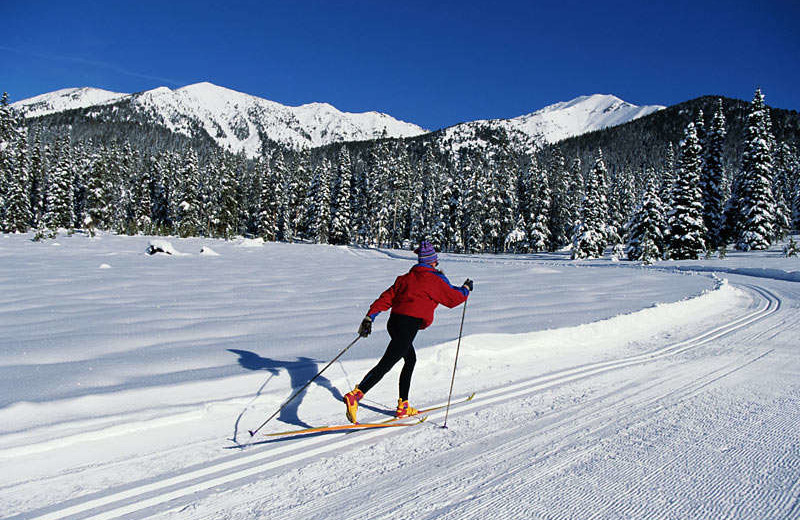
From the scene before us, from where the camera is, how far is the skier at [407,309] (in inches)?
179

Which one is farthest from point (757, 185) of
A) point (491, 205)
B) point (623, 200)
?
point (623, 200)

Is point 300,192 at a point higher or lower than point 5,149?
lower

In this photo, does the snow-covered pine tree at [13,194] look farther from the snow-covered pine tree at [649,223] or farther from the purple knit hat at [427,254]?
the snow-covered pine tree at [649,223]

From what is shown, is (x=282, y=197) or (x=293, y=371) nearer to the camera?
(x=293, y=371)

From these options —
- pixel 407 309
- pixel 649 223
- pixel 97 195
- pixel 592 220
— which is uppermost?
pixel 97 195

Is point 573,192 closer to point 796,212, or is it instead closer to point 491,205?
point 491,205

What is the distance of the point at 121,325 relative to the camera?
24.7 ft

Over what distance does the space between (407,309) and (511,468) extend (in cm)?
174

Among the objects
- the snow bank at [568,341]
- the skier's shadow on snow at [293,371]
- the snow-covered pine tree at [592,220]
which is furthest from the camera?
the snow-covered pine tree at [592,220]

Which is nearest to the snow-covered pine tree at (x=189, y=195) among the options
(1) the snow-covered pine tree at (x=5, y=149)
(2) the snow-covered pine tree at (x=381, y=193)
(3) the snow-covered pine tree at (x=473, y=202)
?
(1) the snow-covered pine tree at (x=5, y=149)

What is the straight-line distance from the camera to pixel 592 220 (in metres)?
39.9

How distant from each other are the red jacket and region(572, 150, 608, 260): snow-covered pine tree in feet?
119

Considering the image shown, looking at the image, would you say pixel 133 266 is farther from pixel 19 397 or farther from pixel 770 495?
pixel 770 495

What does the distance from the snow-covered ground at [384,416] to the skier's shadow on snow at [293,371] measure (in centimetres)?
4
